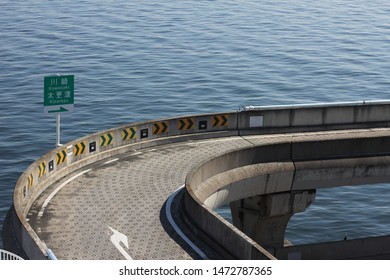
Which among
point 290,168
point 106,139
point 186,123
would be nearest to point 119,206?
point 106,139

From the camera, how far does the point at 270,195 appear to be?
42.5 m

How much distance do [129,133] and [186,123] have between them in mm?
3521

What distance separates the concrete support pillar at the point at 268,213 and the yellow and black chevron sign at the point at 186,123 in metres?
5.10

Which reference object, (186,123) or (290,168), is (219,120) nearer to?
(186,123)

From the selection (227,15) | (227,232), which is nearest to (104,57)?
(227,15)

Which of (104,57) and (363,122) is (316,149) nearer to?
(363,122)

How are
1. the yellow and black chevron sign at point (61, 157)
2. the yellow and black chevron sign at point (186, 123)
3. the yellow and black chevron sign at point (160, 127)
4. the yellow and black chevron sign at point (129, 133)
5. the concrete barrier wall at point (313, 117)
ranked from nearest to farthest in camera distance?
1. the yellow and black chevron sign at point (61, 157)
2. the yellow and black chevron sign at point (129, 133)
3. the yellow and black chevron sign at point (160, 127)
4. the yellow and black chevron sign at point (186, 123)
5. the concrete barrier wall at point (313, 117)

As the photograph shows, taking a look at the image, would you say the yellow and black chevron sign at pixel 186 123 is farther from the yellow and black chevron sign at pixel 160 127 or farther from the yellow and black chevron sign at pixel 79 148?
the yellow and black chevron sign at pixel 79 148

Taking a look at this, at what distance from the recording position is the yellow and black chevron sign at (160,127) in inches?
1617

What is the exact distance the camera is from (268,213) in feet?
142

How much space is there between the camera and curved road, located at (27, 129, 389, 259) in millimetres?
28797

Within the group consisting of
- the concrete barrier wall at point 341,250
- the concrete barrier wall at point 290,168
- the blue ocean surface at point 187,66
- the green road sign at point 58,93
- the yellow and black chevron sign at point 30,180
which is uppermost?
the green road sign at point 58,93

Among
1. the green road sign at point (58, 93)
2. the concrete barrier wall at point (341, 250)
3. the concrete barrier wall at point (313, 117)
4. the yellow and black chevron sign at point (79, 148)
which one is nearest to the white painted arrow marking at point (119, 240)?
the yellow and black chevron sign at point (79, 148)

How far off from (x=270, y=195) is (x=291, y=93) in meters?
41.8
